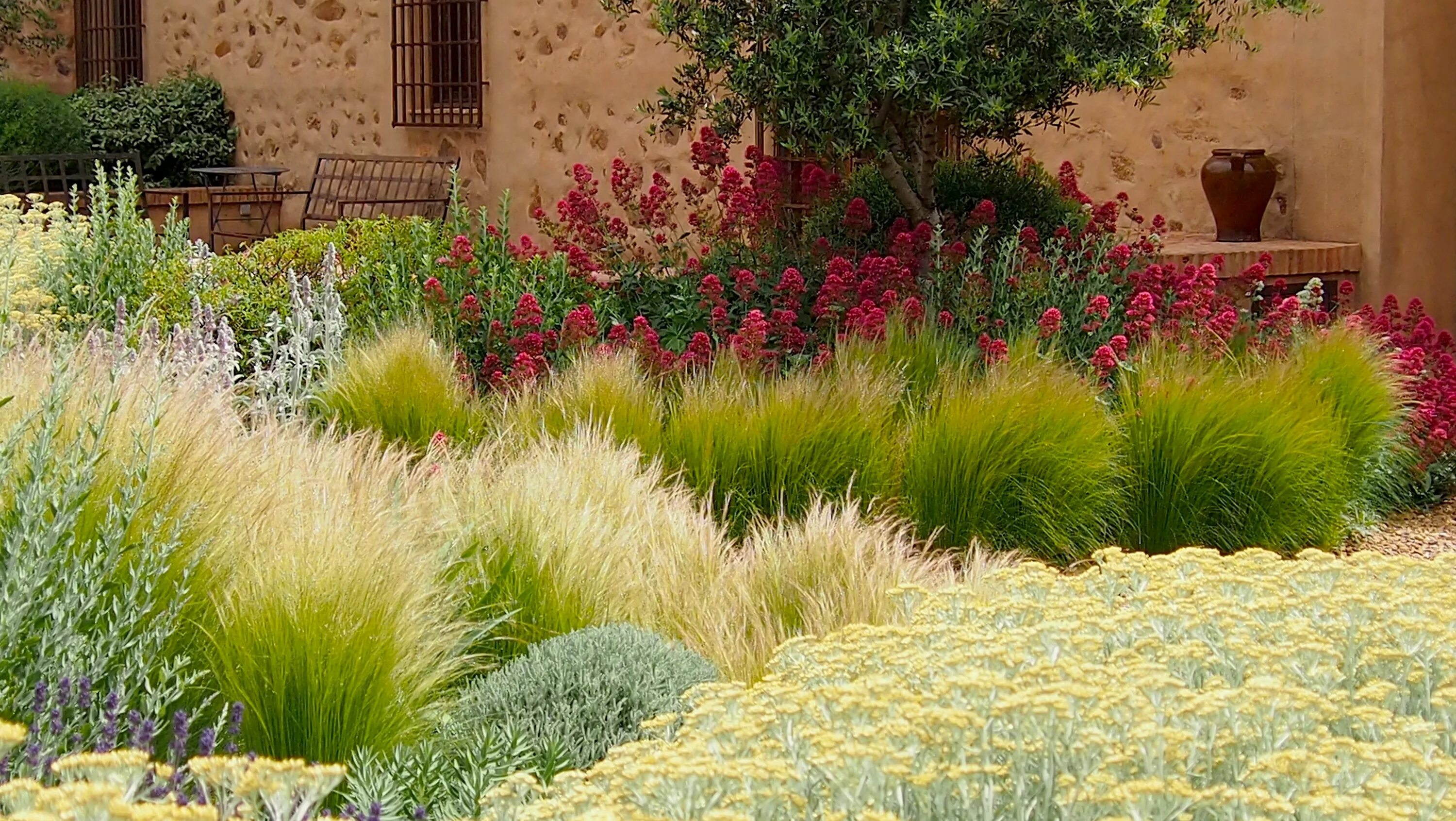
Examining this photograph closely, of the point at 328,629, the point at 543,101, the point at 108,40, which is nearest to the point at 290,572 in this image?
the point at 328,629

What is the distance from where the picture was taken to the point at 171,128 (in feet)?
45.8

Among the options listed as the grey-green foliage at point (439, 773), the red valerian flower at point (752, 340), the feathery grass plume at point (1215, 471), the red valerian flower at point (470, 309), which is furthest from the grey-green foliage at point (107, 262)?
the grey-green foliage at point (439, 773)

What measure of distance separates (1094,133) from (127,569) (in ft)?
24.0

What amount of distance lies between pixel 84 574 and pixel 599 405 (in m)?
2.39

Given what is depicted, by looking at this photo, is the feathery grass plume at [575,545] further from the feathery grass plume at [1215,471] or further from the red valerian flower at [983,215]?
the red valerian flower at [983,215]

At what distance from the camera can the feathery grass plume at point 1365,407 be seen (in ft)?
18.3

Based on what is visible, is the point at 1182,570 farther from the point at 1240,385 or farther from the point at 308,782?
the point at 1240,385

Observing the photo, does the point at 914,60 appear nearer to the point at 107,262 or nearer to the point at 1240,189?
the point at 1240,189

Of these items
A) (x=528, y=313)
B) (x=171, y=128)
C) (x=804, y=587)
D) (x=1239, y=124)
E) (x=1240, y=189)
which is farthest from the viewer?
(x=171, y=128)

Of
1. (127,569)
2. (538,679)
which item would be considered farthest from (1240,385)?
(127,569)

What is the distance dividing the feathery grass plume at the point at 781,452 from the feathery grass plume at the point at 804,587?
67cm

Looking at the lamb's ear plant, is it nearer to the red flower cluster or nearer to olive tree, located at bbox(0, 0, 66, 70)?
the red flower cluster

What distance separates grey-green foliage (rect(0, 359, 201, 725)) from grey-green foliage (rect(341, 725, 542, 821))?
35 centimetres

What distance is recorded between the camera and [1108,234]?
696cm
